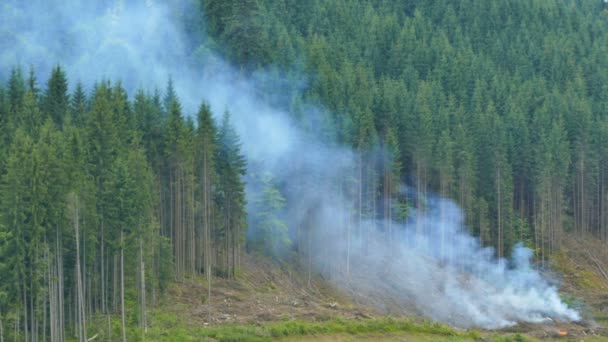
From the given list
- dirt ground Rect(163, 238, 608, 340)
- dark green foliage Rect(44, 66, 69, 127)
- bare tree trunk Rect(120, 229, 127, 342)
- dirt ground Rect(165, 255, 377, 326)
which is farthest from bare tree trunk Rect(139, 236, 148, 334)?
dark green foliage Rect(44, 66, 69, 127)

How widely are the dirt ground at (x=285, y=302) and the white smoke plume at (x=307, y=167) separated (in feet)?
9.16

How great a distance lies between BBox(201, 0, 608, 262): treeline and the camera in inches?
4478

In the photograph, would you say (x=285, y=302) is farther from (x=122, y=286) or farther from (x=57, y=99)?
(x=57, y=99)

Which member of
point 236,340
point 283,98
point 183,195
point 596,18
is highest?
point 596,18

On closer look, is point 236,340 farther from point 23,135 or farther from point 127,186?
point 23,135

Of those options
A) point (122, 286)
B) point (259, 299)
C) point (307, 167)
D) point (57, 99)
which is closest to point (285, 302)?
point (259, 299)

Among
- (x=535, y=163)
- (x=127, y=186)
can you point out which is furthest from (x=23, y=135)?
(x=535, y=163)

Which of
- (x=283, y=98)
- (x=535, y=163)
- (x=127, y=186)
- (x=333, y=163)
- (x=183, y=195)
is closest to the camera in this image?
(x=127, y=186)

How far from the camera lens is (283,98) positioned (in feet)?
369

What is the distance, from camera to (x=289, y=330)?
76.2m

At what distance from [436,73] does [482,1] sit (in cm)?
3610

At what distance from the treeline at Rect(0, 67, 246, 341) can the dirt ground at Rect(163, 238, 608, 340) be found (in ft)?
6.38

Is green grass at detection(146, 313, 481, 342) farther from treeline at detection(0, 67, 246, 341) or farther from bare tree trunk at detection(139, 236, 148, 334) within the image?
treeline at detection(0, 67, 246, 341)

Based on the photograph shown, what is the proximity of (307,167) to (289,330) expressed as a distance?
97.3ft
